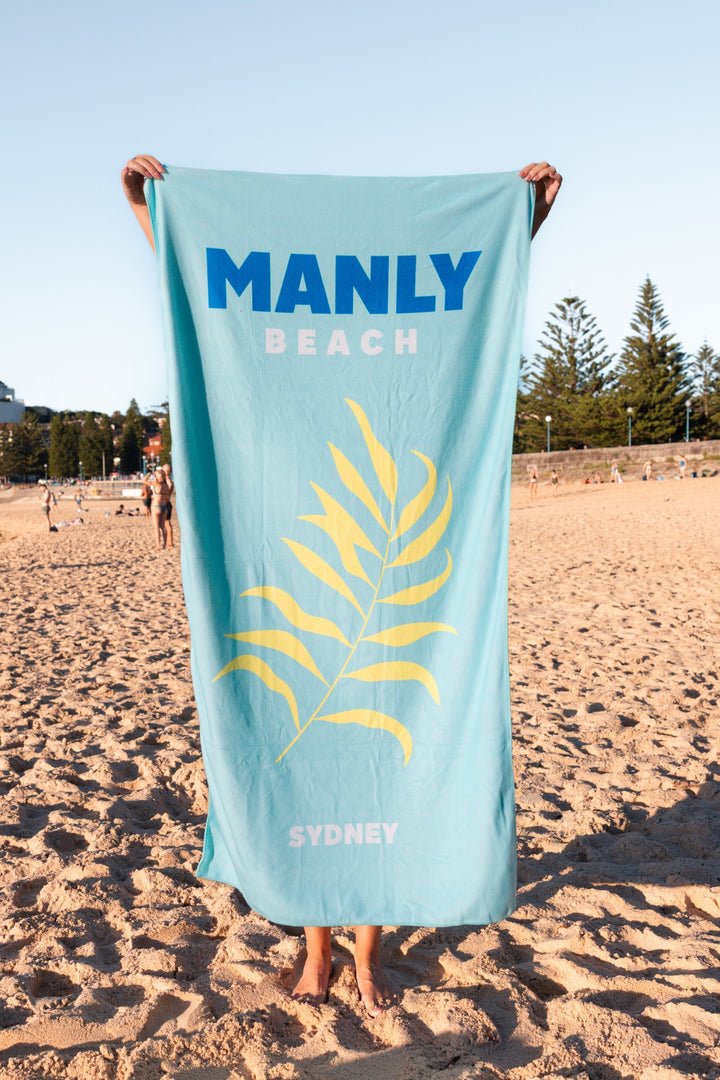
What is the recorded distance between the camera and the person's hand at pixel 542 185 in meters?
2.05

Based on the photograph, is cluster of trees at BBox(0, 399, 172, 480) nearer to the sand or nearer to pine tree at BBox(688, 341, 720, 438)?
Answer: pine tree at BBox(688, 341, 720, 438)

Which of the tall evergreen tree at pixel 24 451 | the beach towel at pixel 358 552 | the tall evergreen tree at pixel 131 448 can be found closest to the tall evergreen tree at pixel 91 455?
the tall evergreen tree at pixel 131 448

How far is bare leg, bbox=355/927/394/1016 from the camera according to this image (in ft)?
6.81

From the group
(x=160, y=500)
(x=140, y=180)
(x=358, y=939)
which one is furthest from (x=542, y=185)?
(x=160, y=500)

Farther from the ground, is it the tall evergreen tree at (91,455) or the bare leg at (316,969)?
the tall evergreen tree at (91,455)

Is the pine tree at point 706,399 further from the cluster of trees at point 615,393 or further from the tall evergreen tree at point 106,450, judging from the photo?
the tall evergreen tree at point 106,450

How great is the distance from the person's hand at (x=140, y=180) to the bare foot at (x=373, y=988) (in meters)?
2.01

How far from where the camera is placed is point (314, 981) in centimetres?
215

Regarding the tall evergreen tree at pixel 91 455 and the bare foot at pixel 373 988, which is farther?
the tall evergreen tree at pixel 91 455

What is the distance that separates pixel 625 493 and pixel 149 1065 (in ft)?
88.4

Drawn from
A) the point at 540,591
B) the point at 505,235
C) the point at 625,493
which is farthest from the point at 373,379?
the point at 625,493

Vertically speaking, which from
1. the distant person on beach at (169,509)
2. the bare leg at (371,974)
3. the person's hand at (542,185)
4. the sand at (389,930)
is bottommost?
the sand at (389,930)

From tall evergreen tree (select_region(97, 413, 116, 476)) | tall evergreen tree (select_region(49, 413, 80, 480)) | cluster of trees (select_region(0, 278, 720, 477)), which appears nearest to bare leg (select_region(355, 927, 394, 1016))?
cluster of trees (select_region(0, 278, 720, 477))

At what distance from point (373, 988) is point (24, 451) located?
329 feet
